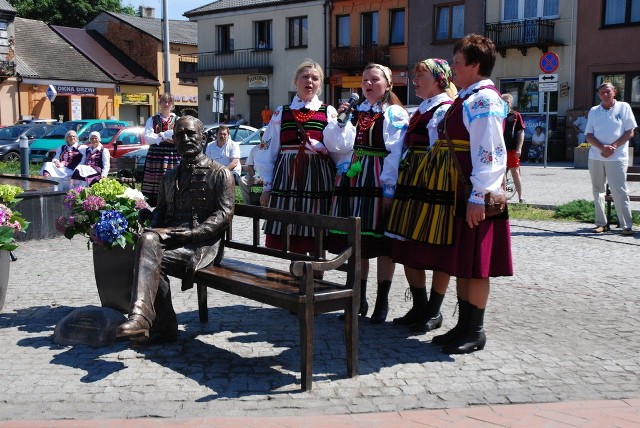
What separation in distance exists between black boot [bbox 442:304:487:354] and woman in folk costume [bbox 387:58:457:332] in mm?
359

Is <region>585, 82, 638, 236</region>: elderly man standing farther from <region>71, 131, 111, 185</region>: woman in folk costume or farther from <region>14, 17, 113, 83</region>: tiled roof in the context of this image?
<region>14, 17, 113, 83</region>: tiled roof

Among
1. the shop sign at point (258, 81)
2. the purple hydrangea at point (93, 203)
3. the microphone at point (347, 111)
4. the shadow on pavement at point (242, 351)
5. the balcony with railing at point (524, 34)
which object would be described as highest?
the balcony with railing at point (524, 34)

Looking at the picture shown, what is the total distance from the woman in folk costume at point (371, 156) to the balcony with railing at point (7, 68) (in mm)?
39042

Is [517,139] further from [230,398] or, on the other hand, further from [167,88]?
[167,88]

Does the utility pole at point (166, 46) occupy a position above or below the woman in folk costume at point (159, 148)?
above

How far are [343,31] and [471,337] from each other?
3216cm

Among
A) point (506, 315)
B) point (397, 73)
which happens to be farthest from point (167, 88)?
point (506, 315)

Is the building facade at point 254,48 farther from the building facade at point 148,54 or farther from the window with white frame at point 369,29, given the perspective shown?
the building facade at point 148,54

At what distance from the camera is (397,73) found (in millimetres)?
33500

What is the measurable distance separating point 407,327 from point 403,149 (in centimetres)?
132

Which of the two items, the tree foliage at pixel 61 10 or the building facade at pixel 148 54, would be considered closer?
the building facade at pixel 148 54

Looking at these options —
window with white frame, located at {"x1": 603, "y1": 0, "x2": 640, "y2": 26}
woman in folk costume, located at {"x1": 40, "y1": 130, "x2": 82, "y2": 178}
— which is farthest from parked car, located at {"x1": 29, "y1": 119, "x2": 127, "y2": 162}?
window with white frame, located at {"x1": 603, "y1": 0, "x2": 640, "y2": 26}

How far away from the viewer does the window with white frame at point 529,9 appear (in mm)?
29281

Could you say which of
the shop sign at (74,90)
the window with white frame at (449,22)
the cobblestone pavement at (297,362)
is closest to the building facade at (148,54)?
the shop sign at (74,90)
